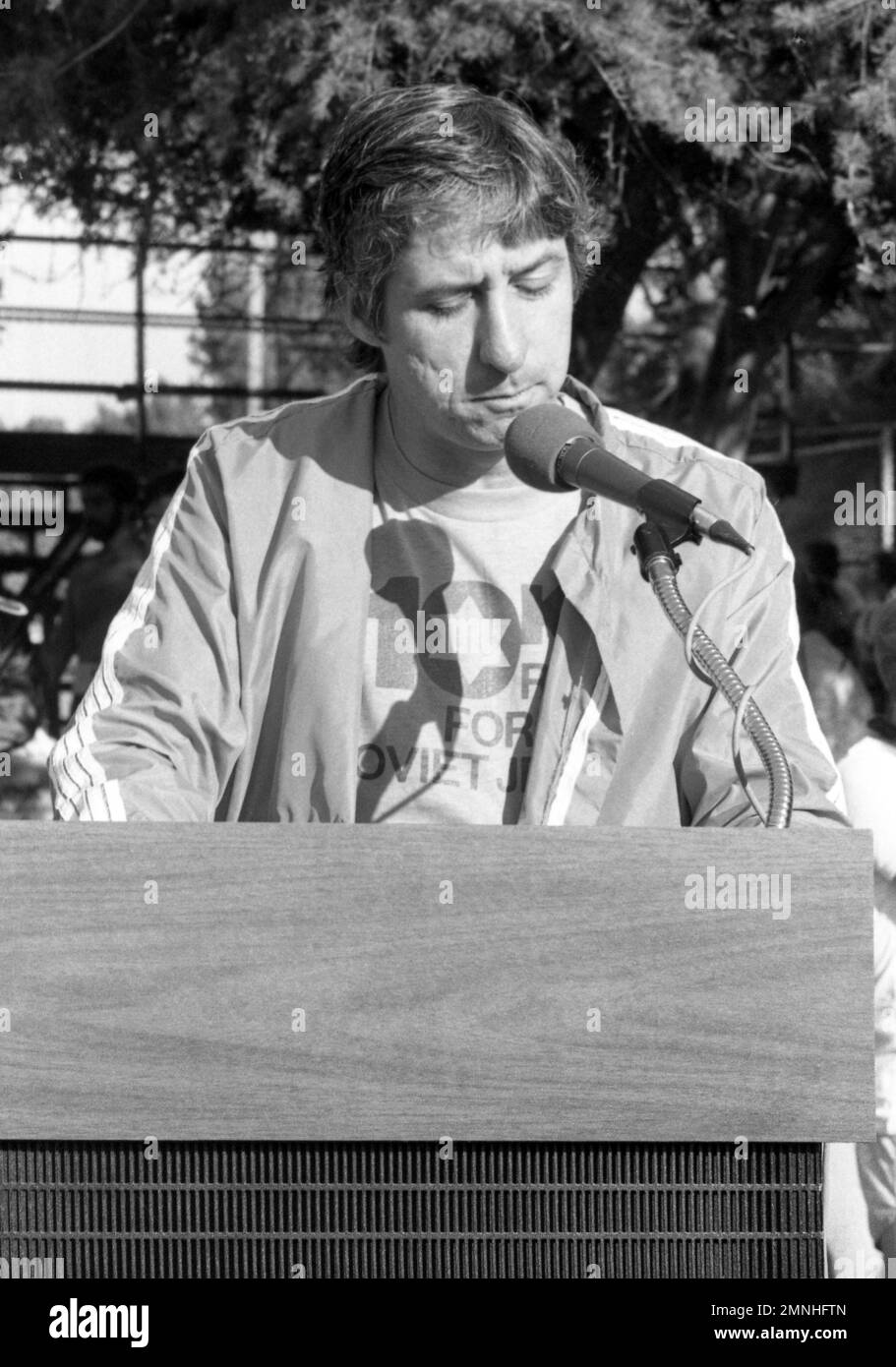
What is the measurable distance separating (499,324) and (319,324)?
18.5ft

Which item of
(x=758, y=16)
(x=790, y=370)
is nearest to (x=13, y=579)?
(x=790, y=370)

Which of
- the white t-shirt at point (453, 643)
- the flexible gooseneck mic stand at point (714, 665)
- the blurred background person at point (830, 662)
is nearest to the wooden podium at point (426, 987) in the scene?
the flexible gooseneck mic stand at point (714, 665)

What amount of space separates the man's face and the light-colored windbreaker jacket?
0.20 m

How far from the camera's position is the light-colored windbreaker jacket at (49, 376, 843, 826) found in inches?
99.7

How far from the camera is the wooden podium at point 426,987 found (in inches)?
68.4

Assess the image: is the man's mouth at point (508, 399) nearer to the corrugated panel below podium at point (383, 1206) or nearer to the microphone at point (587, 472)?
the microphone at point (587, 472)

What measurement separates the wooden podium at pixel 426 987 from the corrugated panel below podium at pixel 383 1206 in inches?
1.1

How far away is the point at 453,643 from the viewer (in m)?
2.72

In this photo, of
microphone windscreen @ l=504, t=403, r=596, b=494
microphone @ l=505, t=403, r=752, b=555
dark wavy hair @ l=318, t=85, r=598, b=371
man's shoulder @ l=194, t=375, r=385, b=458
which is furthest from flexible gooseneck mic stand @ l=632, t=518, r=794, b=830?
man's shoulder @ l=194, t=375, r=385, b=458

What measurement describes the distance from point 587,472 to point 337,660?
550 mm

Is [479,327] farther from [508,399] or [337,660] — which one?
[337,660]

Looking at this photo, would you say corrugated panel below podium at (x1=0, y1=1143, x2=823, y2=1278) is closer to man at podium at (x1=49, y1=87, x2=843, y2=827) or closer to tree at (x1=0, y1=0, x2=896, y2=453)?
man at podium at (x1=49, y1=87, x2=843, y2=827)

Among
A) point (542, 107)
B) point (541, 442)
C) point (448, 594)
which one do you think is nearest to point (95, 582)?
point (542, 107)

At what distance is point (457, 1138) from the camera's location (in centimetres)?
177
